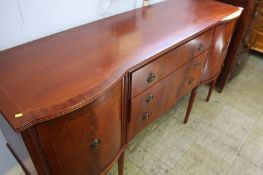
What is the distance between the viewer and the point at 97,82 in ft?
2.49

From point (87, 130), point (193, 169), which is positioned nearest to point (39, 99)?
point (87, 130)

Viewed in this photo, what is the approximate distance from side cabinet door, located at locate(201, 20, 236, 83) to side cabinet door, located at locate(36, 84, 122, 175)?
85cm

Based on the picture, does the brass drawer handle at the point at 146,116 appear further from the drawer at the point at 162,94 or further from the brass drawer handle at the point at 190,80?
the brass drawer handle at the point at 190,80

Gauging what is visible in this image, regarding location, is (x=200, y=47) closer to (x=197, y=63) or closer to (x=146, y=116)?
(x=197, y=63)

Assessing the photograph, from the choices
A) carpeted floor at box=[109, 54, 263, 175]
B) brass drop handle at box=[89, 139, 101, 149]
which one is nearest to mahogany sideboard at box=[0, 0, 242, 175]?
brass drop handle at box=[89, 139, 101, 149]

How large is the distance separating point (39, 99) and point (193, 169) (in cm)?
115

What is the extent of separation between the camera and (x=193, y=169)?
145 cm

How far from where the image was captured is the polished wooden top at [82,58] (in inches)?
26.2

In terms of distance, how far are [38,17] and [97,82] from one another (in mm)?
486

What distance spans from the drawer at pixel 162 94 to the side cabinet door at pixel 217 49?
10 centimetres

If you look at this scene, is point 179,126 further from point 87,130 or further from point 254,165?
point 87,130

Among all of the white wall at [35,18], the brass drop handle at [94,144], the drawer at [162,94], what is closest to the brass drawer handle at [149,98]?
the drawer at [162,94]

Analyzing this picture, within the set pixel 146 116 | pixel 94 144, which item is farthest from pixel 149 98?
pixel 94 144

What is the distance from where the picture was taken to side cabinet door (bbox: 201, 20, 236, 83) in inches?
55.1
